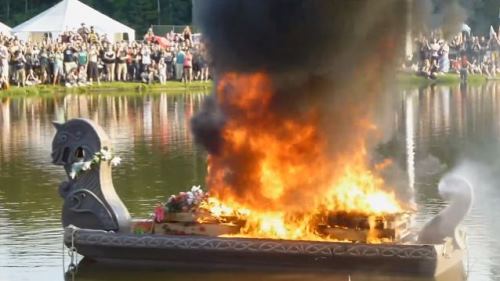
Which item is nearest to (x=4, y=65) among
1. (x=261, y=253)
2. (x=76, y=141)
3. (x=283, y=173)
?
(x=76, y=141)

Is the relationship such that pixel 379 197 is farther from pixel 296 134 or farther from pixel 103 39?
pixel 103 39

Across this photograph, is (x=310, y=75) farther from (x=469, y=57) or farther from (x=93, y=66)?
(x=469, y=57)

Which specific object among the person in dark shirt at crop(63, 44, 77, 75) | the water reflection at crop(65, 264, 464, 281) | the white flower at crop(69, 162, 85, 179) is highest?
the person in dark shirt at crop(63, 44, 77, 75)

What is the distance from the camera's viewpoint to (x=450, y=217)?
54.1ft

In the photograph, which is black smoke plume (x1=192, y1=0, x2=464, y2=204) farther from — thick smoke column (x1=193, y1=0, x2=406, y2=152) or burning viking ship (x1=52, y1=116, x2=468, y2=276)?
burning viking ship (x1=52, y1=116, x2=468, y2=276)

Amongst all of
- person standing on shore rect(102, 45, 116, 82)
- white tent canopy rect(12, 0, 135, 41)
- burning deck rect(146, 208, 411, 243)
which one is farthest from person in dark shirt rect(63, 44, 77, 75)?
burning deck rect(146, 208, 411, 243)

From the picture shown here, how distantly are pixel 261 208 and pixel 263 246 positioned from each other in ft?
2.35

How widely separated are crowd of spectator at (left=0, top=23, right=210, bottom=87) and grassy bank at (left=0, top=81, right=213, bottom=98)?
0.46 metres

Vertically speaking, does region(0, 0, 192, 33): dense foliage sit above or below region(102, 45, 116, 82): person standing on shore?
above

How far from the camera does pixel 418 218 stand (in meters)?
20.5

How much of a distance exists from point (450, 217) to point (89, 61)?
126 feet

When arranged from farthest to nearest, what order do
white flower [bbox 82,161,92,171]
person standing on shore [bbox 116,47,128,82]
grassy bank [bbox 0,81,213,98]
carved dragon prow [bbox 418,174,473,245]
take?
1. person standing on shore [bbox 116,47,128,82]
2. grassy bank [bbox 0,81,213,98]
3. white flower [bbox 82,161,92,171]
4. carved dragon prow [bbox 418,174,473,245]

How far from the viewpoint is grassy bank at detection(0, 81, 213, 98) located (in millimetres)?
51781

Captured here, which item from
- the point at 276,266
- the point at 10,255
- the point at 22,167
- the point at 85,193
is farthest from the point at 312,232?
the point at 22,167
